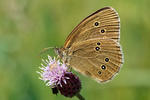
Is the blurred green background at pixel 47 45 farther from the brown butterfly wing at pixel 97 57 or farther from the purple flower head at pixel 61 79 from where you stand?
the brown butterfly wing at pixel 97 57

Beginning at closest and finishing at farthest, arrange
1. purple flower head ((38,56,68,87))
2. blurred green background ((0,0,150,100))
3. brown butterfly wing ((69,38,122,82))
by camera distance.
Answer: brown butterfly wing ((69,38,122,82)) → purple flower head ((38,56,68,87)) → blurred green background ((0,0,150,100))

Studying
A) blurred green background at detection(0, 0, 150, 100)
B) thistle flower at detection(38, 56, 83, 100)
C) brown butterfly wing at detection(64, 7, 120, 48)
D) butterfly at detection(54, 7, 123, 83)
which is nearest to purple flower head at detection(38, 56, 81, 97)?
thistle flower at detection(38, 56, 83, 100)

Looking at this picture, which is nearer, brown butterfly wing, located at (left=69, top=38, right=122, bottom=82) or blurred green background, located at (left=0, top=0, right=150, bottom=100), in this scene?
brown butterfly wing, located at (left=69, top=38, right=122, bottom=82)

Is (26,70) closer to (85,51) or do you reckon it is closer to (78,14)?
(85,51)

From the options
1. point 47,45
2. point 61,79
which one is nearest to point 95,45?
point 61,79

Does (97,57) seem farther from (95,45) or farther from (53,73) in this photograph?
(53,73)

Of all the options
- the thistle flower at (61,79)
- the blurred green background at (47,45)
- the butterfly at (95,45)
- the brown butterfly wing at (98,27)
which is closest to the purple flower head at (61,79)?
the thistle flower at (61,79)

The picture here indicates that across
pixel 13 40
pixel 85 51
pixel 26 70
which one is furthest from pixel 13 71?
pixel 85 51

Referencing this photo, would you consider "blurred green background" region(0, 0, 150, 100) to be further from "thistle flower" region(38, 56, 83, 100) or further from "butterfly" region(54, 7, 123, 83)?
"butterfly" region(54, 7, 123, 83)
